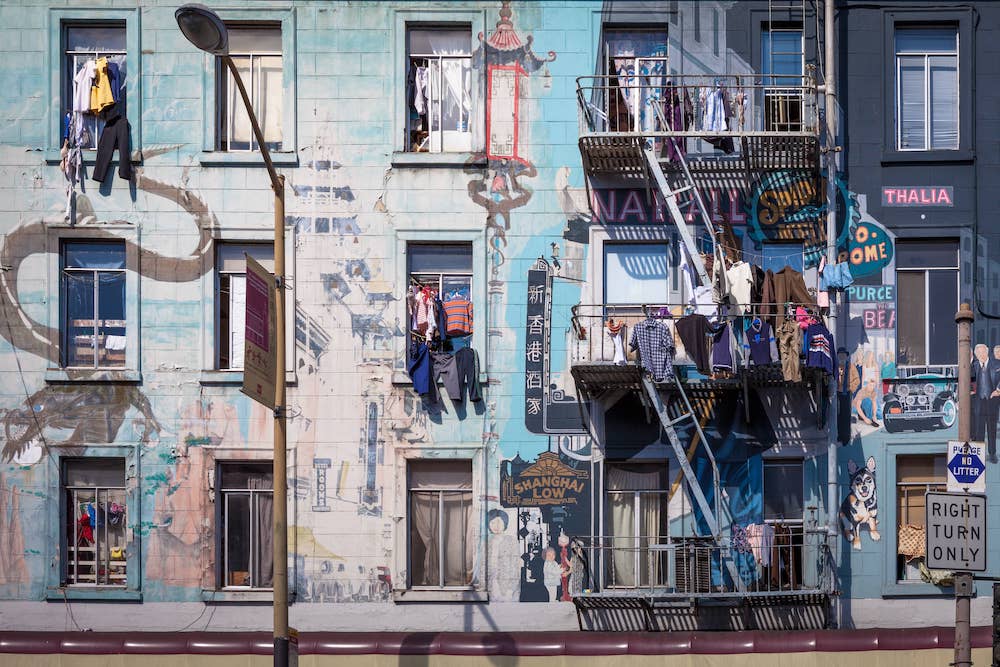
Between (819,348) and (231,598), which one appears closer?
(819,348)

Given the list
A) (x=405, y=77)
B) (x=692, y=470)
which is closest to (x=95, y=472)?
(x=405, y=77)

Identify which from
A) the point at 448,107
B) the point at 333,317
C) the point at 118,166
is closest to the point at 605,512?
the point at 333,317

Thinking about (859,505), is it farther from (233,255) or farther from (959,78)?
(233,255)

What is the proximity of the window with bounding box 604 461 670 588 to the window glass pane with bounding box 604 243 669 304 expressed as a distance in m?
2.61

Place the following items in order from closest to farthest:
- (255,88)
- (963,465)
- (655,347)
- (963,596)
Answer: (963,596) < (963,465) < (655,347) < (255,88)

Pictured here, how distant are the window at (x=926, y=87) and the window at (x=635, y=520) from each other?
6541 mm

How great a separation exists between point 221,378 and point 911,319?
35.1 feet

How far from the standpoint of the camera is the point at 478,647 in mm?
18188

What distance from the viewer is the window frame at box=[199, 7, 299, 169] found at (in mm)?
19812

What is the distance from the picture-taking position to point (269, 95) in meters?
20.4

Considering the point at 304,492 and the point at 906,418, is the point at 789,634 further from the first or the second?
the point at 304,492

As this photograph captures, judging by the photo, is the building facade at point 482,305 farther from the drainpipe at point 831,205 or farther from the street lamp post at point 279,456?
the street lamp post at point 279,456

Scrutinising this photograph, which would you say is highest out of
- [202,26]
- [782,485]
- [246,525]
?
[202,26]

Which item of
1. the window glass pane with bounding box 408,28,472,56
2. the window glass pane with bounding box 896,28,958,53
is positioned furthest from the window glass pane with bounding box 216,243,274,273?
the window glass pane with bounding box 896,28,958,53
